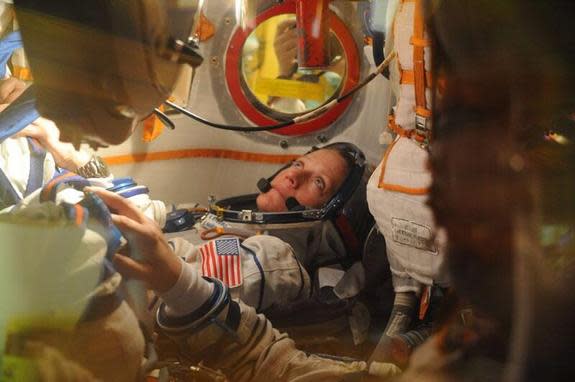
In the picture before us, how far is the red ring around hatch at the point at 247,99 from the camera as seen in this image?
473 mm

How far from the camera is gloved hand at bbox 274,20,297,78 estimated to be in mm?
476

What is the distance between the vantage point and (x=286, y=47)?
18.9 inches

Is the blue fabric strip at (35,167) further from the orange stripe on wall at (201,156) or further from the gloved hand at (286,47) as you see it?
the gloved hand at (286,47)

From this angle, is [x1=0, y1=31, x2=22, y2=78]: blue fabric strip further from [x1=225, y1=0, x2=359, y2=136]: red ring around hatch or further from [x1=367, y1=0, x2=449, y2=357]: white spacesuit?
[x1=367, y1=0, x2=449, y2=357]: white spacesuit

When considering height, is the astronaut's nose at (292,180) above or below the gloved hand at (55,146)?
below

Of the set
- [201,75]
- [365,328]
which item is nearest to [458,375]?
[365,328]

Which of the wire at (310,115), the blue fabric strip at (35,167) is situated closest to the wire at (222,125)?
the wire at (310,115)

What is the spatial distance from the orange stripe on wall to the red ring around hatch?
0.02 metres

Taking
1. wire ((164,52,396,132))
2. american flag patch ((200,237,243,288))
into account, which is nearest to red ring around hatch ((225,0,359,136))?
wire ((164,52,396,132))

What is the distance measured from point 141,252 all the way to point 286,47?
0.66ft

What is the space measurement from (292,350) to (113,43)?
0.85 feet

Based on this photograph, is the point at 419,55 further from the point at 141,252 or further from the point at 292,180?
the point at 141,252

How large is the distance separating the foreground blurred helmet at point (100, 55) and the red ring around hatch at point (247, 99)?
56 mm

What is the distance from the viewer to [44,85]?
410mm
